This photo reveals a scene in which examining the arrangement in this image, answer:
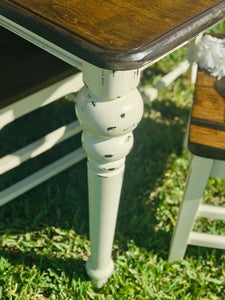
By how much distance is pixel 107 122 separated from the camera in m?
0.74

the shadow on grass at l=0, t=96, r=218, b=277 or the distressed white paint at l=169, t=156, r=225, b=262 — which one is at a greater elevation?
the distressed white paint at l=169, t=156, r=225, b=262

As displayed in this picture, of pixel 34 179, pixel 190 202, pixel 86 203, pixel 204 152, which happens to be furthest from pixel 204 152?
pixel 86 203

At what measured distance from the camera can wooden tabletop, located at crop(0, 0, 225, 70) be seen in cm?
65

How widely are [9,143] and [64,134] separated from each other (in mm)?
613

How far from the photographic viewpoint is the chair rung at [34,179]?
1223mm

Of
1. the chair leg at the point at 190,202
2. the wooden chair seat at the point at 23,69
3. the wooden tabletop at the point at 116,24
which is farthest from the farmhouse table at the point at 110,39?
the chair leg at the point at 190,202

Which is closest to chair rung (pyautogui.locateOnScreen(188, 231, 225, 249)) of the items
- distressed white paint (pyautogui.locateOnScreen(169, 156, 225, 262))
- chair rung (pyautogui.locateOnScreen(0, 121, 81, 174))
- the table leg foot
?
distressed white paint (pyautogui.locateOnScreen(169, 156, 225, 262))

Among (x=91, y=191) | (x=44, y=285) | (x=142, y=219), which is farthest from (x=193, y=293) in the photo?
(x=91, y=191)

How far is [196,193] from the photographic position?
1126 millimetres

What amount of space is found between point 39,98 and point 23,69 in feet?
0.32

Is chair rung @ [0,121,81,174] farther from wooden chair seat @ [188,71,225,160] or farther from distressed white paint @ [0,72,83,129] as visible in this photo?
wooden chair seat @ [188,71,225,160]

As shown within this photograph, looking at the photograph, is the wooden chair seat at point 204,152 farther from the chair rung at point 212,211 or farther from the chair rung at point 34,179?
the chair rung at point 34,179

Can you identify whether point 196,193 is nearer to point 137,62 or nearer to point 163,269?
point 163,269

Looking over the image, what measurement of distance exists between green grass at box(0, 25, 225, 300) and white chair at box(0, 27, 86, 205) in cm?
43
